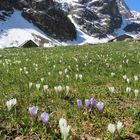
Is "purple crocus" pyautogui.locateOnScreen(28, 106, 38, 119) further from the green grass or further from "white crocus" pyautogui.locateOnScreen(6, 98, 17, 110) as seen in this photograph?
"white crocus" pyautogui.locateOnScreen(6, 98, 17, 110)

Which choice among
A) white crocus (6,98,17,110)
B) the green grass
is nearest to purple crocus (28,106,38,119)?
the green grass

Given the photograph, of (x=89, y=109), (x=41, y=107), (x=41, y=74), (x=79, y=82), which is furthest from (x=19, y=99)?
(x=41, y=74)

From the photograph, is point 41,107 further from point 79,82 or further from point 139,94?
point 79,82

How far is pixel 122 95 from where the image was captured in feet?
33.8

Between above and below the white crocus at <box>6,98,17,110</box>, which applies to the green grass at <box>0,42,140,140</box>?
below

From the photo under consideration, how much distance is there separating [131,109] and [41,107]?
1879mm

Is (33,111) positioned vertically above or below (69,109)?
above

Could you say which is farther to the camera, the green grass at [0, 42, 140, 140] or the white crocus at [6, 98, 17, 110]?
the white crocus at [6, 98, 17, 110]

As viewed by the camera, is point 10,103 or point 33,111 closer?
point 33,111

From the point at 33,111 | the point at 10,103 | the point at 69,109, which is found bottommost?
the point at 69,109

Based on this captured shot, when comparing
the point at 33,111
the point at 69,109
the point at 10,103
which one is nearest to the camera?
the point at 33,111

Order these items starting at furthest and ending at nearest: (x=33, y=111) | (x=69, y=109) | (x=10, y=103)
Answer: (x=69, y=109) → (x=10, y=103) → (x=33, y=111)

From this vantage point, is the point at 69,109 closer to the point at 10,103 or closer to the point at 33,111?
the point at 10,103

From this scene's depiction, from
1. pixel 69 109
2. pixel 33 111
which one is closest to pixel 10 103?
pixel 33 111
